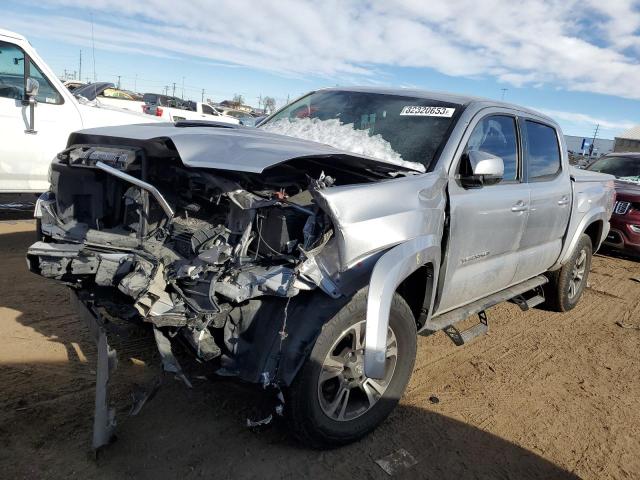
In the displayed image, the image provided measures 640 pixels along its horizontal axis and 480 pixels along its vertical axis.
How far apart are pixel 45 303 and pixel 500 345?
399 cm

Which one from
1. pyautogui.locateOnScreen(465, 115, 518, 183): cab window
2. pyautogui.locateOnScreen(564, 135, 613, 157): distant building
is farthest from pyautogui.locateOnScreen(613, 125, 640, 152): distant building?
pyautogui.locateOnScreen(465, 115, 518, 183): cab window

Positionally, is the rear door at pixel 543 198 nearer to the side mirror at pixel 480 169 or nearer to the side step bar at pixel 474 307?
the side step bar at pixel 474 307

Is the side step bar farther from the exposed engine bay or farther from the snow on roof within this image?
the snow on roof

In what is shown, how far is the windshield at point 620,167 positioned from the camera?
30.9 feet

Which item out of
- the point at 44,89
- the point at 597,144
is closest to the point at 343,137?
the point at 44,89

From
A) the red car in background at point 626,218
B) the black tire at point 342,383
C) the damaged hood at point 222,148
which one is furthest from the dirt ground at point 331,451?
the red car in background at point 626,218

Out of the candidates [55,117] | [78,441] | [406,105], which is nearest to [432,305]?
[406,105]

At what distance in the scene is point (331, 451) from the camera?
2867 millimetres

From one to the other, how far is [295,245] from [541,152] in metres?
3.04

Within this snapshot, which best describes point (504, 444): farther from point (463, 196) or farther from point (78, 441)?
point (78, 441)

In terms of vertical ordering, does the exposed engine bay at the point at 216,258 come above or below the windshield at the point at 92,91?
below

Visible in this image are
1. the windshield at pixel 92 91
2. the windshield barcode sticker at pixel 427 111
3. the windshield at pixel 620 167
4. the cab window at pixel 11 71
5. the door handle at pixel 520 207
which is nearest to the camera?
the windshield barcode sticker at pixel 427 111

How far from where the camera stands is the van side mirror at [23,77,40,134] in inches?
239

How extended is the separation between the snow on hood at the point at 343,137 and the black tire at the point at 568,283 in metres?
2.90
